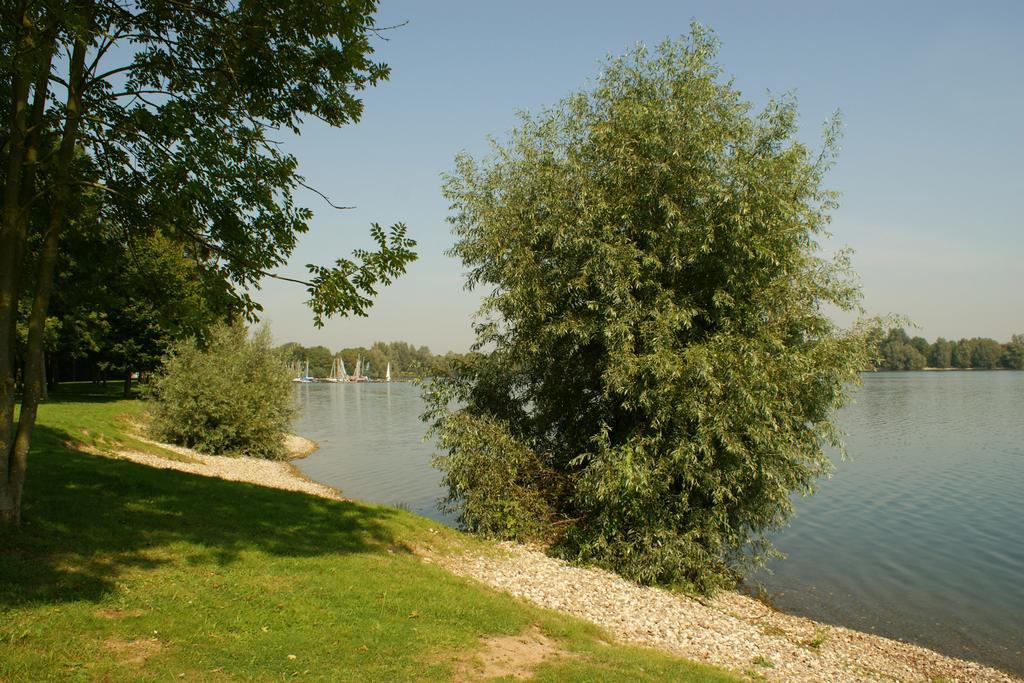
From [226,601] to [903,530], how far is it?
21.2 m

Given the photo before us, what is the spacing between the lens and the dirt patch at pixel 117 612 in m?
7.37

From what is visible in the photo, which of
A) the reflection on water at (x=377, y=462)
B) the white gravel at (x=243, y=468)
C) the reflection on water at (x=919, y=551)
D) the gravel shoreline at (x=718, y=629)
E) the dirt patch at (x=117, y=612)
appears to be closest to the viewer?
the dirt patch at (x=117, y=612)

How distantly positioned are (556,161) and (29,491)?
1343 cm

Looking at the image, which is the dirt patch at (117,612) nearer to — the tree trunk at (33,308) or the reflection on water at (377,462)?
the tree trunk at (33,308)

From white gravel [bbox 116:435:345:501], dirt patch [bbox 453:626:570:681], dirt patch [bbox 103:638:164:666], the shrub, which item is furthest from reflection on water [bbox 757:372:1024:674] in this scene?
the shrub

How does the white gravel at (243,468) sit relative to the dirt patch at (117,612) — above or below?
below

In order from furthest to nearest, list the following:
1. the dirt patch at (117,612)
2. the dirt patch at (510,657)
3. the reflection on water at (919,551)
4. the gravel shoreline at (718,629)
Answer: the reflection on water at (919,551) → the gravel shoreline at (718,629) → the dirt patch at (510,657) → the dirt patch at (117,612)

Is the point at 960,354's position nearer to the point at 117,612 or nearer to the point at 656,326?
the point at 656,326

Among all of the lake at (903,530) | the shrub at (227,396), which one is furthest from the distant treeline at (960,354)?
the shrub at (227,396)

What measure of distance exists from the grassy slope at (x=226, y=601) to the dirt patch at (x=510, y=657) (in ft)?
0.52

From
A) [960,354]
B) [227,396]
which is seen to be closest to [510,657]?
[227,396]

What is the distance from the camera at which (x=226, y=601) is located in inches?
331

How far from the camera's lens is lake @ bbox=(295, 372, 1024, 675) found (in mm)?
15133

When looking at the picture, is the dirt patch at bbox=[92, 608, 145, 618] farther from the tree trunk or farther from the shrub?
the shrub
